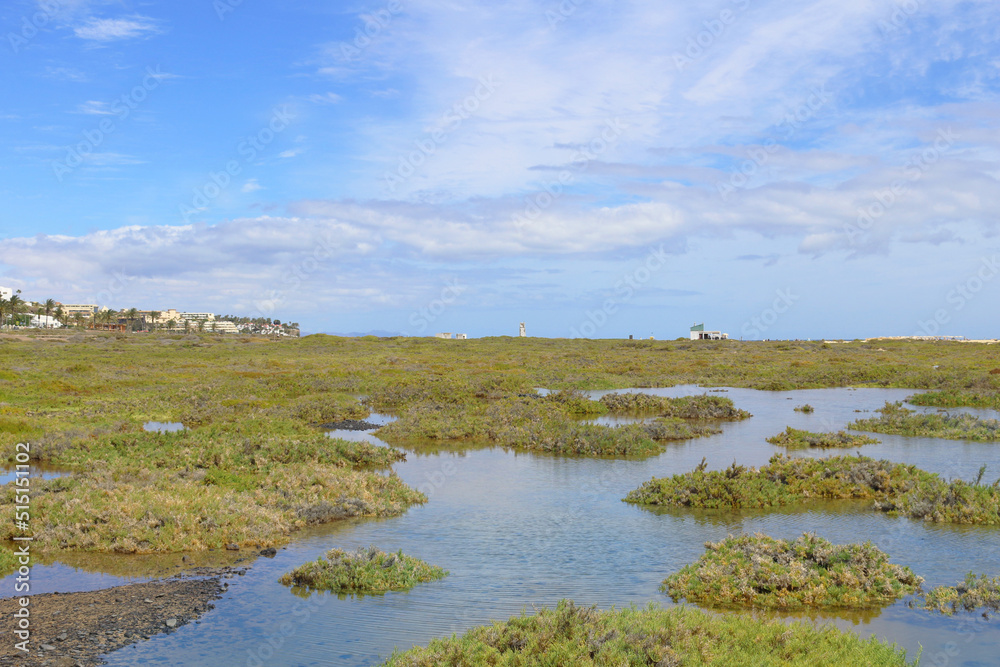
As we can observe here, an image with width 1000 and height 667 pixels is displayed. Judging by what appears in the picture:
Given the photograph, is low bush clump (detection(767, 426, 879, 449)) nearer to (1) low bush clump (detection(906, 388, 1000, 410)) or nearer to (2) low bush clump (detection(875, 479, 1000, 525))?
(2) low bush clump (detection(875, 479, 1000, 525))

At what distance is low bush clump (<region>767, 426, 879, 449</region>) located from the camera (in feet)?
84.7

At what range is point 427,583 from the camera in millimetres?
12367

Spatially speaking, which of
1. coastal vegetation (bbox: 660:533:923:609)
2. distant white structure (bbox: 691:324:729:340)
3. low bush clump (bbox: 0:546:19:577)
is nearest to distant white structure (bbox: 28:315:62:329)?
distant white structure (bbox: 691:324:729:340)

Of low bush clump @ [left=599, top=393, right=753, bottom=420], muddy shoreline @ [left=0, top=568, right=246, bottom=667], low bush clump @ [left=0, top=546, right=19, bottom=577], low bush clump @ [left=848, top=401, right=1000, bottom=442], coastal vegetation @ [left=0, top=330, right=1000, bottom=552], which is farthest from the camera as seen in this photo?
low bush clump @ [left=599, top=393, right=753, bottom=420]

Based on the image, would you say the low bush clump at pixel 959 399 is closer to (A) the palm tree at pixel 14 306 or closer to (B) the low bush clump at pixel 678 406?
(B) the low bush clump at pixel 678 406

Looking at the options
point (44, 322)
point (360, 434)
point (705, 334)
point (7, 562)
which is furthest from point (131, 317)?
point (7, 562)

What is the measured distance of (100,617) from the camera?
10.5m

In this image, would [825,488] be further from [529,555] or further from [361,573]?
[361,573]

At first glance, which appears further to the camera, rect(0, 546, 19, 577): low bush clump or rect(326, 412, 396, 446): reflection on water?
rect(326, 412, 396, 446): reflection on water

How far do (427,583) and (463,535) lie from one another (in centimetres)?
300

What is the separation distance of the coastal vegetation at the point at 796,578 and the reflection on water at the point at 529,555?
1.16 feet

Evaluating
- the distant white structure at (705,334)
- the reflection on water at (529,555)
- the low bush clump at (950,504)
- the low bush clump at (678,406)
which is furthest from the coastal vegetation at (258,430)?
the distant white structure at (705,334)

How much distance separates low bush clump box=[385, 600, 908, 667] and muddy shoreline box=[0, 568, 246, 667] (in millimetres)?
3772

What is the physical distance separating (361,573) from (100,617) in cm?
374
